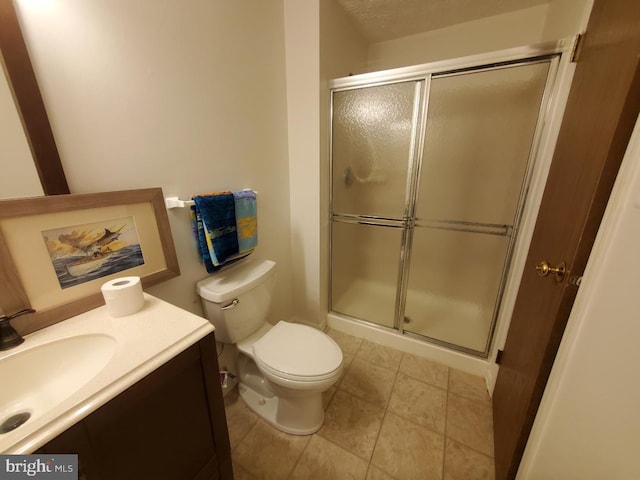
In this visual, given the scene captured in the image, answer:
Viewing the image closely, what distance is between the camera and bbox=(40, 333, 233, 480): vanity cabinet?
1.65 feet

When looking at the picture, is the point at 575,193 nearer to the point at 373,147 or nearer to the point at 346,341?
the point at 373,147

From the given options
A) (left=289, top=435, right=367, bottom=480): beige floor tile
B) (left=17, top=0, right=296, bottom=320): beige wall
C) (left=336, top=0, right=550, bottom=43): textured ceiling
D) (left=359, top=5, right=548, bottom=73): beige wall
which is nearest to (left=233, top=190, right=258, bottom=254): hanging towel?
(left=17, top=0, right=296, bottom=320): beige wall

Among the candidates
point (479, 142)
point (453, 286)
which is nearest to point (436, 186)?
point (479, 142)

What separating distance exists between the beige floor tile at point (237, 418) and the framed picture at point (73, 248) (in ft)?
2.97

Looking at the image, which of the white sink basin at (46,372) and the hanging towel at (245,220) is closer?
the white sink basin at (46,372)

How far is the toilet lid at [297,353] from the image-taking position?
43.5 inches

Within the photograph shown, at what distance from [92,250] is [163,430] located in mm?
598

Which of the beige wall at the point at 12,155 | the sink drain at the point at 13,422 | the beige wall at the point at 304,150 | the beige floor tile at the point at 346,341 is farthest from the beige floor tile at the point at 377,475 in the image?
the beige wall at the point at 12,155

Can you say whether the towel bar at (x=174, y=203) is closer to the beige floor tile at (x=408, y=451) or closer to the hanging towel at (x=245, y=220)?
the hanging towel at (x=245, y=220)

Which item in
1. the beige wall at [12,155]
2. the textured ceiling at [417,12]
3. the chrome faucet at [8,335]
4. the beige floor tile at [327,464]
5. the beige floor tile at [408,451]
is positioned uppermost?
the textured ceiling at [417,12]

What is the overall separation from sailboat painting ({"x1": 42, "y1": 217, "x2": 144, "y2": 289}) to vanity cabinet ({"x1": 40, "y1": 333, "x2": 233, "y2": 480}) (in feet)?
1.50

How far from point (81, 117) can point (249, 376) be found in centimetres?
139

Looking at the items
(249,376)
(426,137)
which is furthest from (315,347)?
(426,137)

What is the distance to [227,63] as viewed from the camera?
1.20 meters
